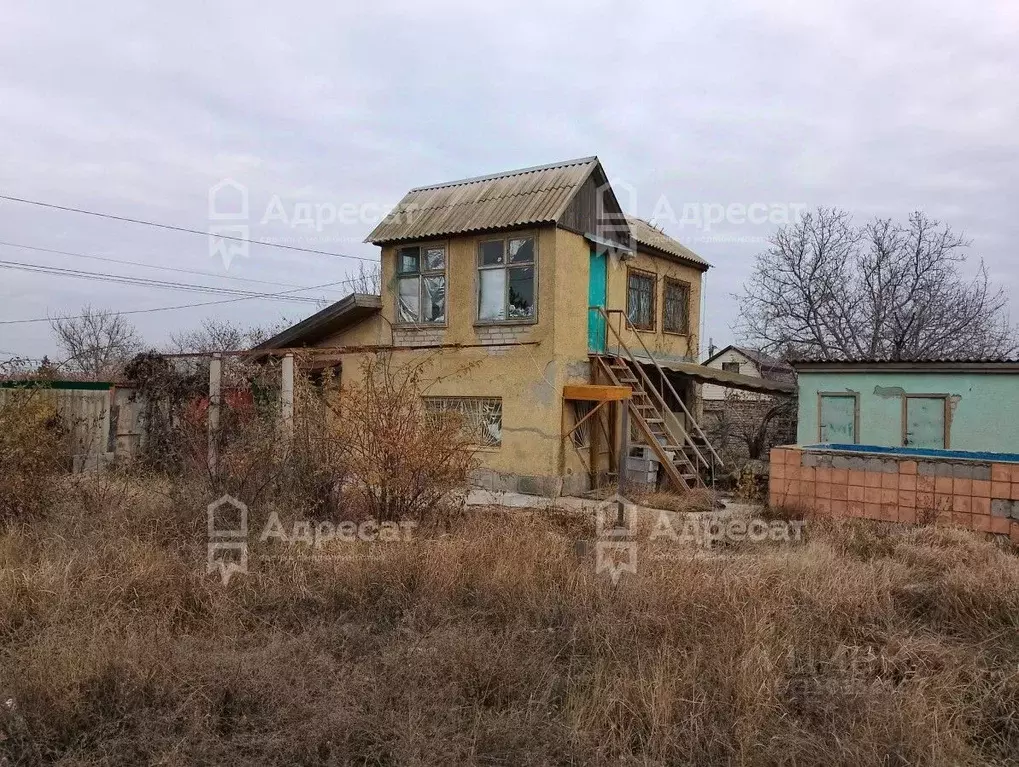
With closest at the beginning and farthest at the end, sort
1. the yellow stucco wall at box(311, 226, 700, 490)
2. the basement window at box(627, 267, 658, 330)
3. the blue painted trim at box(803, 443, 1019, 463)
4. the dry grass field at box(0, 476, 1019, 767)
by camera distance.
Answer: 1. the dry grass field at box(0, 476, 1019, 767)
2. the blue painted trim at box(803, 443, 1019, 463)
3. the yellow stucco wall at box(311, 226, 700, 490)
4. the basement window at box(627, 267, 658, 330)

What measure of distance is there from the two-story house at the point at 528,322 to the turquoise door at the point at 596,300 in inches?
1.5

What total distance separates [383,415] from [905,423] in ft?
33.2

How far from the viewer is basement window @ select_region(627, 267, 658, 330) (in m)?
14.9

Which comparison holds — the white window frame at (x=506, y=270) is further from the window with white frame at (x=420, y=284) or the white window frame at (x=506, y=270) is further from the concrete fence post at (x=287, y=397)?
the concrete fence post at (x=287, y=397)

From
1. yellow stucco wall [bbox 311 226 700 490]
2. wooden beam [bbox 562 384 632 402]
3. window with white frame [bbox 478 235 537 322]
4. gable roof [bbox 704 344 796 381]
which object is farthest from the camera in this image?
gable roof [bbox 704 344 796 381]

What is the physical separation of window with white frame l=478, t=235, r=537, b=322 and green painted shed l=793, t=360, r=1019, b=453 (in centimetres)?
550

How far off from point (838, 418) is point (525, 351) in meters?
6.12

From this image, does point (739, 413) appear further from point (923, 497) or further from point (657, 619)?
point (657, 619)

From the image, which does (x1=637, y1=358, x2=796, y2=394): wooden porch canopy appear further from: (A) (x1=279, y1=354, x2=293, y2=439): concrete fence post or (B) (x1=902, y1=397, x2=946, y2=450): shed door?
(A) (x1=279, y1=354, x2=293, y2=439): concrete fence post

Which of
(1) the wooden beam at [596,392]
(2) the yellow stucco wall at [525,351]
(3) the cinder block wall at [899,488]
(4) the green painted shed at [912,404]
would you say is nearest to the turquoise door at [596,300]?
(2) the yellow stucco wall at [525,351]

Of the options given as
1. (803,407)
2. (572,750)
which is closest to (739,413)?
(803,407)

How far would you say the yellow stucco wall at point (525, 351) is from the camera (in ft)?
41.8

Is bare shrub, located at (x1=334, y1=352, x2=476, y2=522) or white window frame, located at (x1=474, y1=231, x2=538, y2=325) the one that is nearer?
bare shrub, located at (x1=334, y1=352, x2=476, y2=522)

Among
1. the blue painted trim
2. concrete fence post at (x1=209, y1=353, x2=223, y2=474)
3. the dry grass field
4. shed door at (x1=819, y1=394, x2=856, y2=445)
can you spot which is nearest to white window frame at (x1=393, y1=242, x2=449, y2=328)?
concrete fence post at (x1=209, y1=353, x2=223, y2=474)
